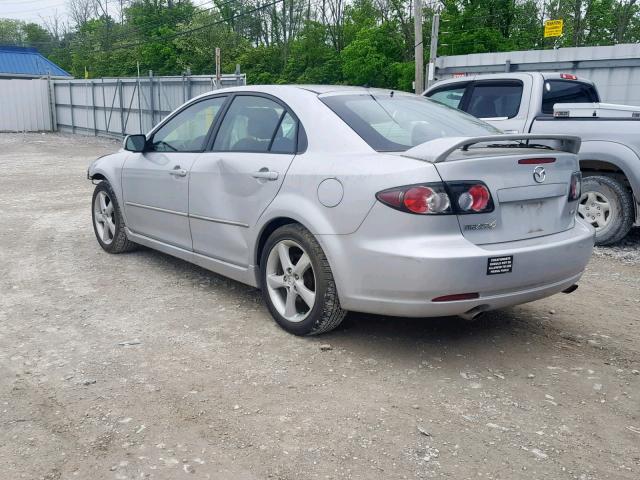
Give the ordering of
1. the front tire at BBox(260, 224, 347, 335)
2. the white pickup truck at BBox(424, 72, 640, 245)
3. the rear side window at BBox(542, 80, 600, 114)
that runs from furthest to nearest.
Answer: the rear side window at BBox(542, 80, 600, 114), the white pickup truck at BBox(424, 72, 640, 245), the front tire at BBox(260, 224, 347, 335)

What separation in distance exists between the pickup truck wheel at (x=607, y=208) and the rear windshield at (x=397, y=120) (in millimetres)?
2738

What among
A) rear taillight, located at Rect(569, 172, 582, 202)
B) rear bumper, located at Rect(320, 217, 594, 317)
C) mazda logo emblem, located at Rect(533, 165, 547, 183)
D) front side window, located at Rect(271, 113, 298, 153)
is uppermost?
front side window, located at Rect(271, 113, 298, 153)

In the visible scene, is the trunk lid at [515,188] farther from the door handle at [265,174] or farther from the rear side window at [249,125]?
the rear side window at [249,125]

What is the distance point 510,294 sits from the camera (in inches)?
142

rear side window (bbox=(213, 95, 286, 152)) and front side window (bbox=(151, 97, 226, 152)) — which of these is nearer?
rear side window (bbox=(213, 95, 286, 152))

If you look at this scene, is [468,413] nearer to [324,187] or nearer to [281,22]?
[324,187]

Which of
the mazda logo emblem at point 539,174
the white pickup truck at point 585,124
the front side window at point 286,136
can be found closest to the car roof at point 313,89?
the front side window at point 286,136

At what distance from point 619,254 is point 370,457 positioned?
4.98 metres

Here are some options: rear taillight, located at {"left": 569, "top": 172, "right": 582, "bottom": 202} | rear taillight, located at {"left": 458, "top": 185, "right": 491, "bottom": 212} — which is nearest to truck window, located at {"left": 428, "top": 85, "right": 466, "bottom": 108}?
rear taillight, located at {"left": 569, "top": 172, "right": 582, "bottom": 202}

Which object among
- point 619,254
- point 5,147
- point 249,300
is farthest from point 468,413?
point 5,147

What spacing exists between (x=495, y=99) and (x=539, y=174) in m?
4.10

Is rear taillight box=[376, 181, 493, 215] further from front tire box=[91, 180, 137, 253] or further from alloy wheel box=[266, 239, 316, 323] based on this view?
front tire box=[91, 180, 137, 253]

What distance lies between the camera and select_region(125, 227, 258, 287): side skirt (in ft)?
14.7

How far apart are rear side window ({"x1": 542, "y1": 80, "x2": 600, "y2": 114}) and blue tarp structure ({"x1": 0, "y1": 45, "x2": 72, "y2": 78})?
39.6m
